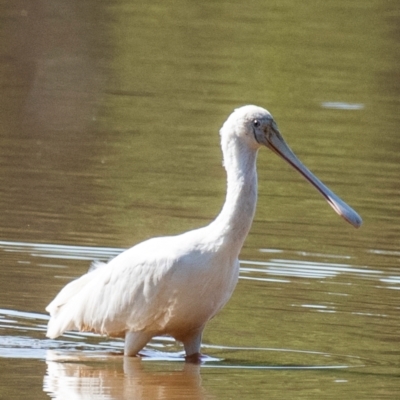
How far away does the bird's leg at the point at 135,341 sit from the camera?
10812 millimetres

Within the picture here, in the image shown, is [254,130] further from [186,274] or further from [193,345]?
[193,345]

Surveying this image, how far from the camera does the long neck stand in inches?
407

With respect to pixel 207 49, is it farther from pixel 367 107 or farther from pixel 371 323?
pixel 371 323

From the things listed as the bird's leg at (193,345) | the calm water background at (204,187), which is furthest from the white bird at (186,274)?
the calm water background at (204,187)

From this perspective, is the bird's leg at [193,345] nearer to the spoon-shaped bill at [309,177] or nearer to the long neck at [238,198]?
the long neck at [238,198]

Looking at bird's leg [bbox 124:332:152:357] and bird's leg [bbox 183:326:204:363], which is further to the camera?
bird's leg [bbox 124:332:152:357]

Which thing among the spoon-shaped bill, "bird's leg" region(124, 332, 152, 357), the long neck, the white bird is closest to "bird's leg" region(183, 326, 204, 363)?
the white bird

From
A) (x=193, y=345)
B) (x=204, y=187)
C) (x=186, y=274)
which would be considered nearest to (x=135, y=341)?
(x=193, y=345)

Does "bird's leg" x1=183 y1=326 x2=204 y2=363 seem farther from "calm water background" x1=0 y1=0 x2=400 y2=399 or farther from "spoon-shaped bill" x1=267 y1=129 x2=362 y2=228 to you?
"spoon-shaped bill" x1=267 y1=129 x2=362 y2=228

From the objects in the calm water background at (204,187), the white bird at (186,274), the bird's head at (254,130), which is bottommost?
the calm water background at (204,187)

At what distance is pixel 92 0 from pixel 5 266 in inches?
951

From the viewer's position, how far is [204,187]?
1698 centimetres

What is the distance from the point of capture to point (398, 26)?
3312 centimetres

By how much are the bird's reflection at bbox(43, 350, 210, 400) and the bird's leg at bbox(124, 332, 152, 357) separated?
0.07m
